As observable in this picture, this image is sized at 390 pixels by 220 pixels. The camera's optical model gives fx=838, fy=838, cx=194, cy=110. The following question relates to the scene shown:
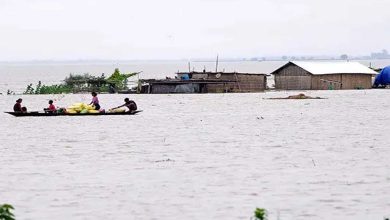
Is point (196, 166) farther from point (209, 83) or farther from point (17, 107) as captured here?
point (209, 83)

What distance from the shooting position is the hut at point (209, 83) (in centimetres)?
5434

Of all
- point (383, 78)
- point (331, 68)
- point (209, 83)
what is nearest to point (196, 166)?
point (209, 83)

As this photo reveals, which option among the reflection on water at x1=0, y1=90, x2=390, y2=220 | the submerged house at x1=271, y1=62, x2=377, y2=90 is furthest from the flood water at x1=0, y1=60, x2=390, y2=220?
the submerged house at x1=271, y1=62, x2=377, y2=90

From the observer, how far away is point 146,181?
1681cm

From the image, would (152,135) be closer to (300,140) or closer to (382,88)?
(300,140)

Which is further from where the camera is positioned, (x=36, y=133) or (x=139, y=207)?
(x=36, y=133)

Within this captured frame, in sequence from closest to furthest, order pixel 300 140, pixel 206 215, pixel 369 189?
1. pixel 206 215
2. pixel 369 189
3. pixel 300 140

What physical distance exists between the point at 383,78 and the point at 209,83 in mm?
13532

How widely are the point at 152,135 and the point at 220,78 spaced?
90.0 feet

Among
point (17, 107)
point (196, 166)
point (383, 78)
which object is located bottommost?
point (196, 166)

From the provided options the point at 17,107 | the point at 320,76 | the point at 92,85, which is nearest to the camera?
the point at 17,107

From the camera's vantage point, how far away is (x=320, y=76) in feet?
183

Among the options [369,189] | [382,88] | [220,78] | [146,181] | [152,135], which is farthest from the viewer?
[382,88]

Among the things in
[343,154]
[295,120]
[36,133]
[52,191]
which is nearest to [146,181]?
[52,191]
